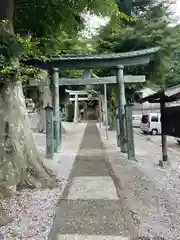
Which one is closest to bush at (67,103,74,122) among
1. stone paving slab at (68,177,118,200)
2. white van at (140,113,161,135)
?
white van at (140,113,161,135)

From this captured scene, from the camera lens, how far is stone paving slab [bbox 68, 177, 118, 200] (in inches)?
216

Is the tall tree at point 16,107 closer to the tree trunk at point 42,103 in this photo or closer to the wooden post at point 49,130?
the wooden post at point 49,130

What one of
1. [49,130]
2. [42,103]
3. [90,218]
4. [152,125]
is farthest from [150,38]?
[90,218]

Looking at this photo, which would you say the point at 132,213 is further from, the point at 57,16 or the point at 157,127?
the point at 157,127

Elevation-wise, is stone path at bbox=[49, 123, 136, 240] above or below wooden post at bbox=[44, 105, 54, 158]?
below

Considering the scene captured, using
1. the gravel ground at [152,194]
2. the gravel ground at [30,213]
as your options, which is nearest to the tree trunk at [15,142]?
the gravel ground at [30,213]

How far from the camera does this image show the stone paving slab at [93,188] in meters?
5.48

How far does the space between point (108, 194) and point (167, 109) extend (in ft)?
14.9

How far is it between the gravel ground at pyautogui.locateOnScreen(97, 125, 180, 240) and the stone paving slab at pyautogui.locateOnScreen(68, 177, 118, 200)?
222mm

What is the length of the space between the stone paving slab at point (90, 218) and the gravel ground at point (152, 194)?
0.27 m

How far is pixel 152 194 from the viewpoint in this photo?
5871mm

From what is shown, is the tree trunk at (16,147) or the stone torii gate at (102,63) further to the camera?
the stone torii gate at (102,63)

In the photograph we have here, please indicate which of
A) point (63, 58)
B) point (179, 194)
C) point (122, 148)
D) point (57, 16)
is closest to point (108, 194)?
point (179, 194)

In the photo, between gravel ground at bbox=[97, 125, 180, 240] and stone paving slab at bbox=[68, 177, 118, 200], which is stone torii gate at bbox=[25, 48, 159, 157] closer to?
gravel ground at bbox=[97, 125, 180, 240]
